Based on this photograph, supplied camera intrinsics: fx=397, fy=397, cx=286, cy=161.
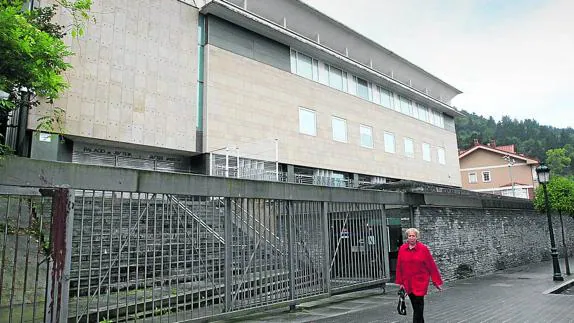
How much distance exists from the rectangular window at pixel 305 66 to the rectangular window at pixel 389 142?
8678 millimetres

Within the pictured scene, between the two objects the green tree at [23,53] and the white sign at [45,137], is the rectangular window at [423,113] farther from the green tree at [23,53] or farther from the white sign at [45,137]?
the green tree at [23,53]

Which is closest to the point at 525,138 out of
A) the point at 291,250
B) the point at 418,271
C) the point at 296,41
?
the point at 296,41

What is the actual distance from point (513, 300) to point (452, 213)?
4.74m

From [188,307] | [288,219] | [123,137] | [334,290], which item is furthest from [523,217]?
[123,137]

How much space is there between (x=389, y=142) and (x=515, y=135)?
8808 centimetres

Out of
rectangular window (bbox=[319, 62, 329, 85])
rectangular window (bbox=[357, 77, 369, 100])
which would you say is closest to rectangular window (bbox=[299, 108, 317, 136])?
rectangular window (bbox=[319, 62, 329, 85])

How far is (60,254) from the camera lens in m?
5.35

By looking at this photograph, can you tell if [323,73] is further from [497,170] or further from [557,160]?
[557,160]

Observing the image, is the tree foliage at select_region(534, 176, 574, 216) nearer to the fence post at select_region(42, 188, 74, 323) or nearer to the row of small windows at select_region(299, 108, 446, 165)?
Answer: the row of small windows at select_region(299, 108, 446, 165)

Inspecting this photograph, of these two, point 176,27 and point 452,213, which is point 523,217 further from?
point 176,27

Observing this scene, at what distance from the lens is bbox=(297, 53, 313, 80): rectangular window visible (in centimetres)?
2480

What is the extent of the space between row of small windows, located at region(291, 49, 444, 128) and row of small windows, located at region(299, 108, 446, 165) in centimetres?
233

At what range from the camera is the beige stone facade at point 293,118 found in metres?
20.1

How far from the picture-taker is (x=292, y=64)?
79.7ft
